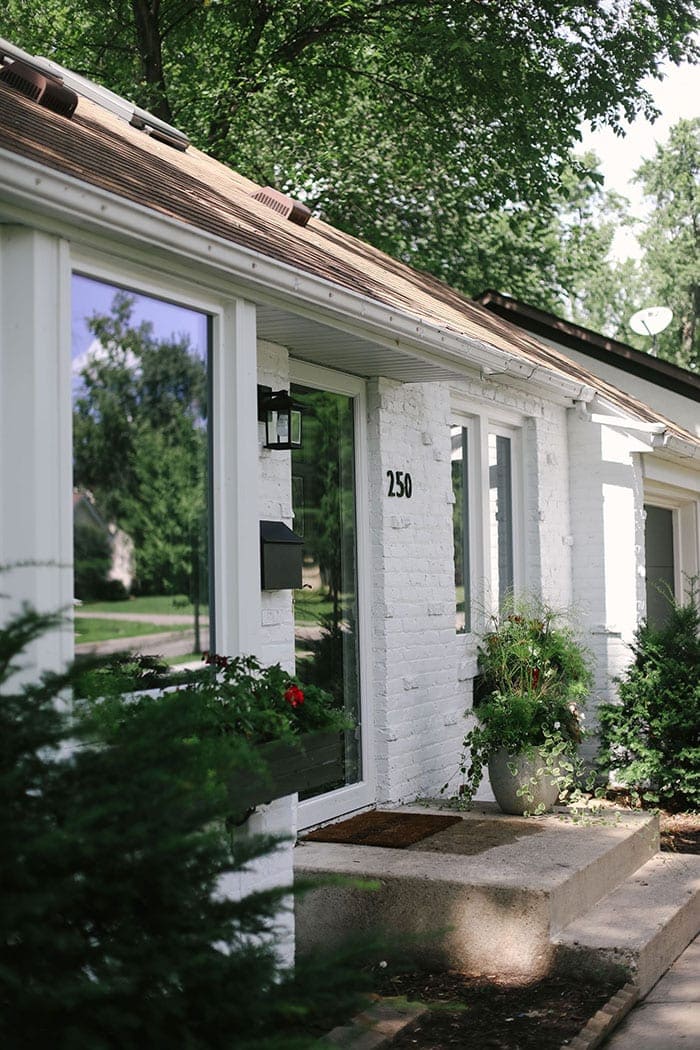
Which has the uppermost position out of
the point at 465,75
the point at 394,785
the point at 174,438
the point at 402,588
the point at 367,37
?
the point at 367,37

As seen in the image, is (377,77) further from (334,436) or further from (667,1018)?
(667,1018)

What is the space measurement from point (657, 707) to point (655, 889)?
7.64ft

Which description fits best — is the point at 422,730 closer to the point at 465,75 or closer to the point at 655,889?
the point at 655,889

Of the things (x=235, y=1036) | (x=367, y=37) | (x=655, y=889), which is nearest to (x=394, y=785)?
(x=655, y=889)

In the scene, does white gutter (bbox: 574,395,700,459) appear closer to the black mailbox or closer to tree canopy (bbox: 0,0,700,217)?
the black mailbox

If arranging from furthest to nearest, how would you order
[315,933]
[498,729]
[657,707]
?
[657,707]
[498,729]
[315,933]

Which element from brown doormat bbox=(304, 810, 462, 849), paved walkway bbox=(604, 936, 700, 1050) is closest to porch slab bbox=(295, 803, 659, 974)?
brown doormat bbox=(304, 810, 462, 849)

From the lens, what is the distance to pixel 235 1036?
226cm

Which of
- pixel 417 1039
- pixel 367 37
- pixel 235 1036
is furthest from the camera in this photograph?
pixel 367 37

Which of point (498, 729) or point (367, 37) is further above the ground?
point (367, 37)

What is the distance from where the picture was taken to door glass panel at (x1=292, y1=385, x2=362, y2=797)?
623 centimetres

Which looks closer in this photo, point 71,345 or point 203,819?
point 203,819

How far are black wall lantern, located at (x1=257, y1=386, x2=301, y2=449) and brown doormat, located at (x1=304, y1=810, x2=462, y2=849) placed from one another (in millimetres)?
1992

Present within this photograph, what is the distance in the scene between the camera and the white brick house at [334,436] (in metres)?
3.61
